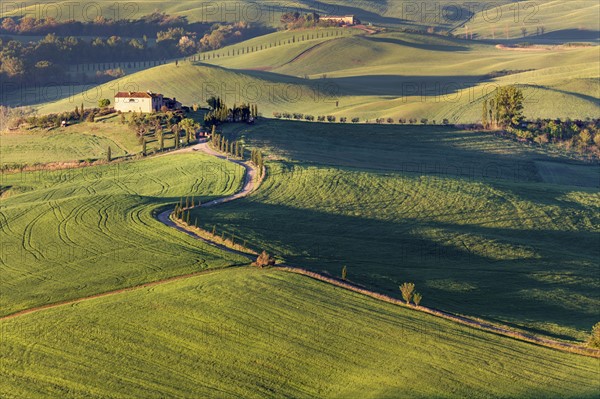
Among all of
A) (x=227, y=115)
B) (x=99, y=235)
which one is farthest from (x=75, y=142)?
(x=99, y=235)

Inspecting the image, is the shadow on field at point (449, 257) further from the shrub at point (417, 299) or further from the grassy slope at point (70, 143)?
the grassy slope at point (70, 143)

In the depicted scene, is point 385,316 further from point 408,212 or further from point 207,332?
point 408,212

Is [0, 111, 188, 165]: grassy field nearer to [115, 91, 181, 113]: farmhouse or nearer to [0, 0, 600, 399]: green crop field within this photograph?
[0, 0, 600, 399]: green crop field

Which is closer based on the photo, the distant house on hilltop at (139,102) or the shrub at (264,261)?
the shrub at (264,261)

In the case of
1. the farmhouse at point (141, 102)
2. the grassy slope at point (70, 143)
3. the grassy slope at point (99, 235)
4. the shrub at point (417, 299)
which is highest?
the farmhouse at point (141, 102)

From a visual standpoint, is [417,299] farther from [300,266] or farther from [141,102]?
[141,102]

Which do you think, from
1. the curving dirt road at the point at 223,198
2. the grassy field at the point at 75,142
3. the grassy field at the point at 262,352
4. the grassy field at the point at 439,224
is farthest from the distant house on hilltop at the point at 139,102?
the grassy field at the point at 262,352

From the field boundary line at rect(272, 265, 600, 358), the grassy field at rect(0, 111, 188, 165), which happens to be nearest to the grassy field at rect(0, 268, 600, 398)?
the field boundary line at rect(272, 265, 600, 358)
